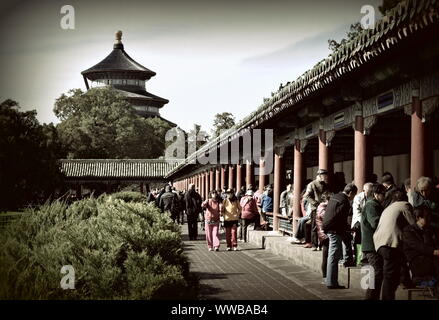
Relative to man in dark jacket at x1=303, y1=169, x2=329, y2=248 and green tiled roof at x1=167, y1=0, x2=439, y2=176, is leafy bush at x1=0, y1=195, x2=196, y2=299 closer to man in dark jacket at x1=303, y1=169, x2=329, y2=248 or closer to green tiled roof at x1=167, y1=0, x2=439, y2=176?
green tiled roof at x1=167, y1=0, x2=439, y2=176

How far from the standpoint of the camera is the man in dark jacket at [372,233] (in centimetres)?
938

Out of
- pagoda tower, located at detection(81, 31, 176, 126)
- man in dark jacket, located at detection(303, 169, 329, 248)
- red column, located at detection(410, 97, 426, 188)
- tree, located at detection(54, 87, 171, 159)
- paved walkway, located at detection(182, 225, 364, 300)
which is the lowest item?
paved walkway, located at detection(182, 225, 364, 300)

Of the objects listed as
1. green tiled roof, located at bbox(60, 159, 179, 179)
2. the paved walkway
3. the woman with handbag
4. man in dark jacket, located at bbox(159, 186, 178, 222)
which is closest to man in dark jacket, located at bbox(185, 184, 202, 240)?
man in dark jacket, located at bbox(159, 186, 178, 222)

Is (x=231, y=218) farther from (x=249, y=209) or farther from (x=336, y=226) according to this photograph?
(x=336, y=226)

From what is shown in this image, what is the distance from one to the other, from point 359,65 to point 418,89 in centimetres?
113

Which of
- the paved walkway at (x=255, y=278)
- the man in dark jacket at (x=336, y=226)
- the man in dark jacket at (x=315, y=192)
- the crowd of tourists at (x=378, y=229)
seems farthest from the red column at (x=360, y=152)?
the paved walkway at (x=255, y=278)

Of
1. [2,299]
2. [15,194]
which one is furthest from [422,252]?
[15,194]

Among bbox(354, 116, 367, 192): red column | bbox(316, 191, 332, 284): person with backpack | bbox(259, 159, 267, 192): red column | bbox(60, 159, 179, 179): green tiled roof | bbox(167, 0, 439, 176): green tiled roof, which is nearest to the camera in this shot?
bbox(167, 0, 439, 176): green tiled roof

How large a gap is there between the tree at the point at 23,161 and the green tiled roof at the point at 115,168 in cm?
1562

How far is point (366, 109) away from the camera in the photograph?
1267 cm

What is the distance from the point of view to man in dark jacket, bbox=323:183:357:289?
11266 millimetres

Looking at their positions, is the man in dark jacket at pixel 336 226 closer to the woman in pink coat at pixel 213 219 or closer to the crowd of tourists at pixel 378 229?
the crowd of tourists at pixel 378 229

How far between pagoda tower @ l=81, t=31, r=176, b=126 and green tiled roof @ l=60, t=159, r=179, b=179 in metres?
25.2
